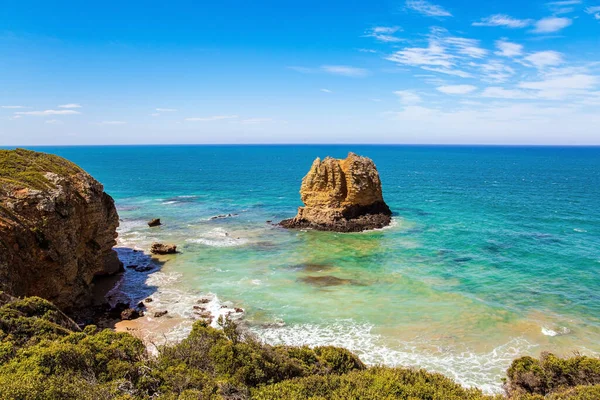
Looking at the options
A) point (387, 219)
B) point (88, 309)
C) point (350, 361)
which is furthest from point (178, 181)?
point (350, 361)

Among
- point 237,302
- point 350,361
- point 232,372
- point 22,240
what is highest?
point 22,240

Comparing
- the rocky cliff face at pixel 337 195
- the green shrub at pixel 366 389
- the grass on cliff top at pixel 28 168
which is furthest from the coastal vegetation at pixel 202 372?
the rocky cliff face at pixel 337 195

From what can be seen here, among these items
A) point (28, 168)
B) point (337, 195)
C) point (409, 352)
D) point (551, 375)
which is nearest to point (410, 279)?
point (409, 352)

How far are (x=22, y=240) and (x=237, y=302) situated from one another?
16.7 metres

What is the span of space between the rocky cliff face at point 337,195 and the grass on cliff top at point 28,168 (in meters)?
32.5

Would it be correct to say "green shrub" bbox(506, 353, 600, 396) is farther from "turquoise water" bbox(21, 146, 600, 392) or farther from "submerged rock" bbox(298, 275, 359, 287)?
"submerged rock" bbox(298, 275, 359, 287)

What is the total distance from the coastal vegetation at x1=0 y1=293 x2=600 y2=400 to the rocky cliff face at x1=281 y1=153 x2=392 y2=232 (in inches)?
1582

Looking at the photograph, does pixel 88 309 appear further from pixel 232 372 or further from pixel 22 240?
pixel 232 372

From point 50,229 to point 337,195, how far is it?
41.1m

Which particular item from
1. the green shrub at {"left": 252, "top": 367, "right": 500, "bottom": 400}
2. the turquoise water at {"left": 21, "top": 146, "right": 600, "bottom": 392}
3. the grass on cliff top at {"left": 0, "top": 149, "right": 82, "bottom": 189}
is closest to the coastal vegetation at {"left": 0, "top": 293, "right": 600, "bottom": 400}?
the green shrub at {"left": 252, "top": 367, "right": 500, "bottom": 400}

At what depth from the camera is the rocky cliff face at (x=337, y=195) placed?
6038 cm

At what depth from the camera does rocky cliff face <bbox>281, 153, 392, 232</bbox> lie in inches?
2377

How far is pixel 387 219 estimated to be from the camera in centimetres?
6162

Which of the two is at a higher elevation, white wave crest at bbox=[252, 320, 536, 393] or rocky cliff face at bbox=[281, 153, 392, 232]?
rocky cliff face at bbox=[281, 153, 392, 232]
